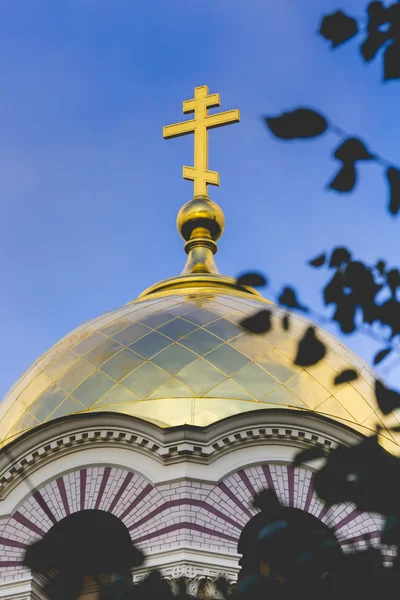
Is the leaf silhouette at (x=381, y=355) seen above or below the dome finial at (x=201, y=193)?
below

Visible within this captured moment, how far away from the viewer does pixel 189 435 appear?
1078 cm

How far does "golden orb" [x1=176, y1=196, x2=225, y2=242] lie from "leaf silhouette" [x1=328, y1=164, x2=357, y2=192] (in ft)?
35.6

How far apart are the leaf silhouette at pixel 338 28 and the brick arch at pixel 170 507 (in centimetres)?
664

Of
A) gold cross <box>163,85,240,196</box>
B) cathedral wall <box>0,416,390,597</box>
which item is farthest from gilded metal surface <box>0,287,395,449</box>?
gold cross <box>163,85,240,196</box>

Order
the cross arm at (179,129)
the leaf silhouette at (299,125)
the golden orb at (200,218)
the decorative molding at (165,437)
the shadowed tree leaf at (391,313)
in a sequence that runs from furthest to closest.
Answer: the cross arm at (179,129) → the golden orb at (200,218) → the decorative molding at (165,437) → the shadowed tree leaf at (391,313) → the leaf silhouette at (299,125)

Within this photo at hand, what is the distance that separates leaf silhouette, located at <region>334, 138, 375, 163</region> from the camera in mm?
4418

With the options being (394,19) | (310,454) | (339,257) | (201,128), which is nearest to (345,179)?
(339,257)

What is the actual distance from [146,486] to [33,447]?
1085 millimetres

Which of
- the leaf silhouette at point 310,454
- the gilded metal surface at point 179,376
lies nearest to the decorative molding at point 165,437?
the gilded metal surface at point 179,376

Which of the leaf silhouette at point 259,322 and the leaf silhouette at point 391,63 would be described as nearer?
the leaf silhouette at point 391,63

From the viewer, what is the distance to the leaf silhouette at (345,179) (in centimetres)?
449

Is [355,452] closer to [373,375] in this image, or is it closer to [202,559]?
[202,559]

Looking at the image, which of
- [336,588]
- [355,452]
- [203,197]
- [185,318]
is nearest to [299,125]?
[355,452]

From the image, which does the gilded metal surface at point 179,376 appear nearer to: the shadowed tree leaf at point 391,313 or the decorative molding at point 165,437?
the decorative molding at point 165,437
